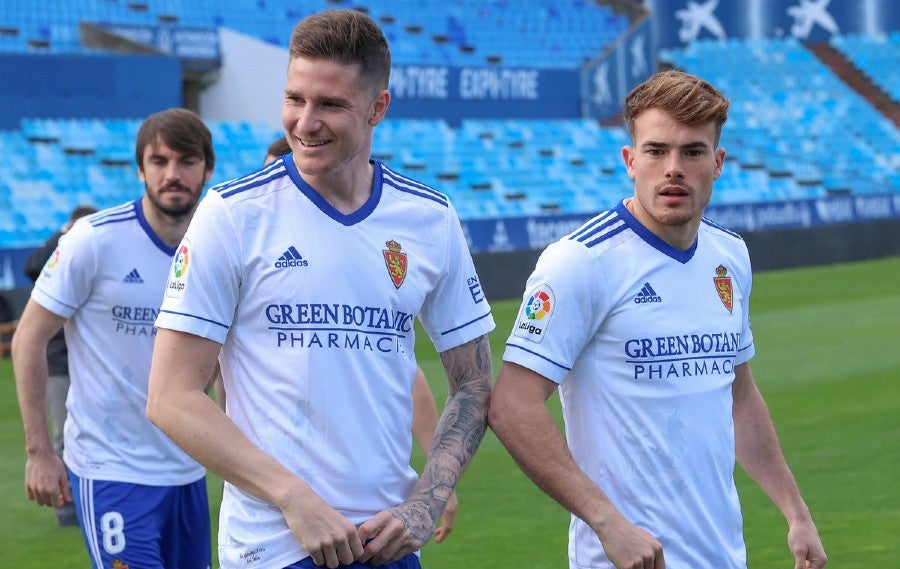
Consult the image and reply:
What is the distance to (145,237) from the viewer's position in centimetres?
511

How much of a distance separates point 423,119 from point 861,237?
9.13 meters

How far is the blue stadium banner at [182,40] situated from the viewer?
83.7ft

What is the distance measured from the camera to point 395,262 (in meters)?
3.24

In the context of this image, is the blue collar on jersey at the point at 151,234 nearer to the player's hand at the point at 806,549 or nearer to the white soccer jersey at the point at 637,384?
the white soccer jersey at the point at 637,384

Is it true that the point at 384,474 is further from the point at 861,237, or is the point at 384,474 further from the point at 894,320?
the point at 861,237

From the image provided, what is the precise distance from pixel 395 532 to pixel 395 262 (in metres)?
0.61

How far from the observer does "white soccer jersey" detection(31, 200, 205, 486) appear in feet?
16.4

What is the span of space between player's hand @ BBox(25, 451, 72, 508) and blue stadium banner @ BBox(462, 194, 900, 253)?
17.5 meters

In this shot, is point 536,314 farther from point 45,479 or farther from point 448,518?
point 45,479

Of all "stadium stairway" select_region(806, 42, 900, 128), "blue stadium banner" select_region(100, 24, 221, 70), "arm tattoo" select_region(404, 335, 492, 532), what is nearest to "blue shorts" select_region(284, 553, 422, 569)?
"arm tattoo" select_region(404, 335, 492, 532)

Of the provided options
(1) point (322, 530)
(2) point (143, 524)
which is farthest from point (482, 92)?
(1) point (322, 530)

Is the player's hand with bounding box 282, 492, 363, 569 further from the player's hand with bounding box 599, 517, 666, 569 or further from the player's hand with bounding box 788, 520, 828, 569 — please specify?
the player's hand with bounding box 788, 520, 828, 569

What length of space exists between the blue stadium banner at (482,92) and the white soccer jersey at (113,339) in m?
23.3

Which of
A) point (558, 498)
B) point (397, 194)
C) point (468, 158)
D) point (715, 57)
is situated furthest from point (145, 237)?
point (715, 57)
